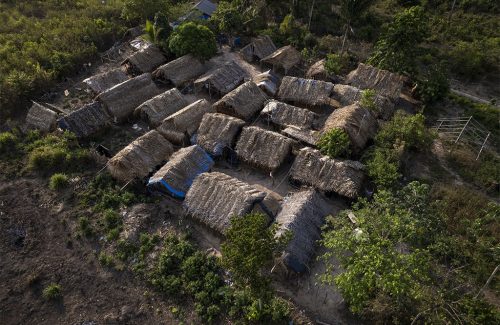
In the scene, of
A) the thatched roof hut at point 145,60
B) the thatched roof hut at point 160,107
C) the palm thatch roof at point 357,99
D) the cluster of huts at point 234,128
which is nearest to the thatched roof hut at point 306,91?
the cluster of huts at point 234,128

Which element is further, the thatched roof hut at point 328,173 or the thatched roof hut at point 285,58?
the thatched roof hut at point 285,58

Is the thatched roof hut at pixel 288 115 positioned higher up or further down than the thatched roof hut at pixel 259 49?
A: further down

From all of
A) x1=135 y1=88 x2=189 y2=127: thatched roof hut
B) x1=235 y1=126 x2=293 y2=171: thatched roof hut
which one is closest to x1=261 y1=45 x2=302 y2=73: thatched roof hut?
x1=135 y1=88 x2=189 y2=127: thatched roof hut

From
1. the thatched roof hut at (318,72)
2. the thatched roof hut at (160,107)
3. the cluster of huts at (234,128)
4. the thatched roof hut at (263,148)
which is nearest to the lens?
the cluster of huts at (234,128)

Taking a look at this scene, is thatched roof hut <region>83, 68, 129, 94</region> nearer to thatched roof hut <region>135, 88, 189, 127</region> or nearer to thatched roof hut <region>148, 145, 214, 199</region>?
thatched roof hut <region>135, 88, 189, 127</region>

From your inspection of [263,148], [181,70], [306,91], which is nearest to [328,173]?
[263,148]

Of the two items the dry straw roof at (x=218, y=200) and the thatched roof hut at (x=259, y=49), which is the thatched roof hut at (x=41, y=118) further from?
the thatched roof hut at (x=259, y=49)

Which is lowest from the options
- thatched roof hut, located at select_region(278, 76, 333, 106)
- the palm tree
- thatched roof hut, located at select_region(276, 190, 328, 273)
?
thatched roof hut, located at select_region(276, 190, 328, 273)
